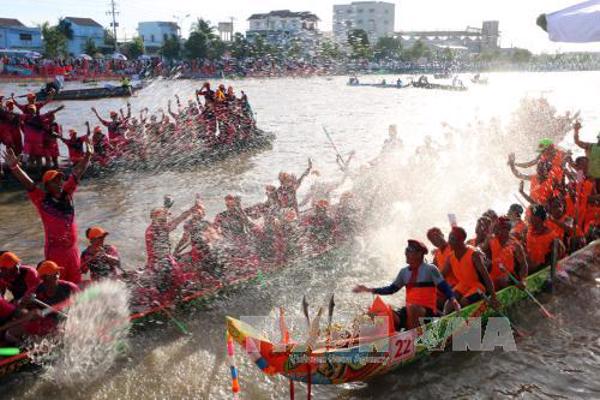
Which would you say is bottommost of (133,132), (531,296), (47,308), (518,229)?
(531,296)

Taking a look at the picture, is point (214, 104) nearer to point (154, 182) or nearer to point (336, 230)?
point (154, 182)

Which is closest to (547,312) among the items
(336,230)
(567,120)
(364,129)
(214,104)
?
(336,230)

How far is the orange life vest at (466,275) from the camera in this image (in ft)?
22.4

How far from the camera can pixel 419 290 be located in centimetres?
641

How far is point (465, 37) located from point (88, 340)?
138 m

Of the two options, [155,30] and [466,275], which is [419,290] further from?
[155,30]

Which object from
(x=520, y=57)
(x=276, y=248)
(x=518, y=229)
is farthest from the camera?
(x=520, y=57)

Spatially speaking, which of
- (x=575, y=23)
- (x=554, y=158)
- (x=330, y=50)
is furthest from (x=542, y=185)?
(x=330, y=50)

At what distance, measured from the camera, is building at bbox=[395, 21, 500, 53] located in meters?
127

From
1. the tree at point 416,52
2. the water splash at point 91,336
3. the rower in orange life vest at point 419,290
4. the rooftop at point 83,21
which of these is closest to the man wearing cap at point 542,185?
the rower in orange life vest at point 419,290

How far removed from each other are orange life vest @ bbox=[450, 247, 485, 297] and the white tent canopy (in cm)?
309

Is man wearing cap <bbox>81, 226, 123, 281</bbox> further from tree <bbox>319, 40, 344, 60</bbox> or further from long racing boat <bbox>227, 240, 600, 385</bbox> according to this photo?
tree <bbox>319, 40, 344, 60</bbox>

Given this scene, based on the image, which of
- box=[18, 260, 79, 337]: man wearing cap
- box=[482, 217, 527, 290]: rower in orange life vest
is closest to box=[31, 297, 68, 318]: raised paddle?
box=[18, 260, 79, 337]: man wearing cap

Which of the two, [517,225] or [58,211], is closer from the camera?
[58,211]
